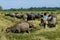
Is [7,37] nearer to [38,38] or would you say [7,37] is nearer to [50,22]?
[38,38]

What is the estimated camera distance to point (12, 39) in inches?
453

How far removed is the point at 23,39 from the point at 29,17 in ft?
80.4

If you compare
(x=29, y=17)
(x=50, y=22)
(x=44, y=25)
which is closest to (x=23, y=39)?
(x=44, y=25)

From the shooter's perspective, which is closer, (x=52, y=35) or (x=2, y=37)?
(x=2, y=37)

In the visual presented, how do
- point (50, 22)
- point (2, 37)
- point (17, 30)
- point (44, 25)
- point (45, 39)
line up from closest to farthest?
point (2, 37)
point (45, 39)
point (17, 30)
point (44, 25)
point (50, 22)

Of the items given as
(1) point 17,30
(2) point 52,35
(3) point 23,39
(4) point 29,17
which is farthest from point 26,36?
(4) point 29,17

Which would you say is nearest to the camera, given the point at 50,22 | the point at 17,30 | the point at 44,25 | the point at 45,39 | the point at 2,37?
the point at 2,37

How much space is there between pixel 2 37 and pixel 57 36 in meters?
3.23

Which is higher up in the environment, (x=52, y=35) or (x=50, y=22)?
(x=52, y=35)

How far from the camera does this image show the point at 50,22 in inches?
938

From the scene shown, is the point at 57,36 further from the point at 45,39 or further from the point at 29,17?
the point at 29,17

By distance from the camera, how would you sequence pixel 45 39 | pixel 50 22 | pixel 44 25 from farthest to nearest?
1. pixel 50 22
2. pixel 44 25
3. pixel 45 39

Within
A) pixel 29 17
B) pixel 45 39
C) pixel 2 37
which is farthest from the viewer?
pixel 29 17

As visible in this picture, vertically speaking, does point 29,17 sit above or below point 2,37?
below
